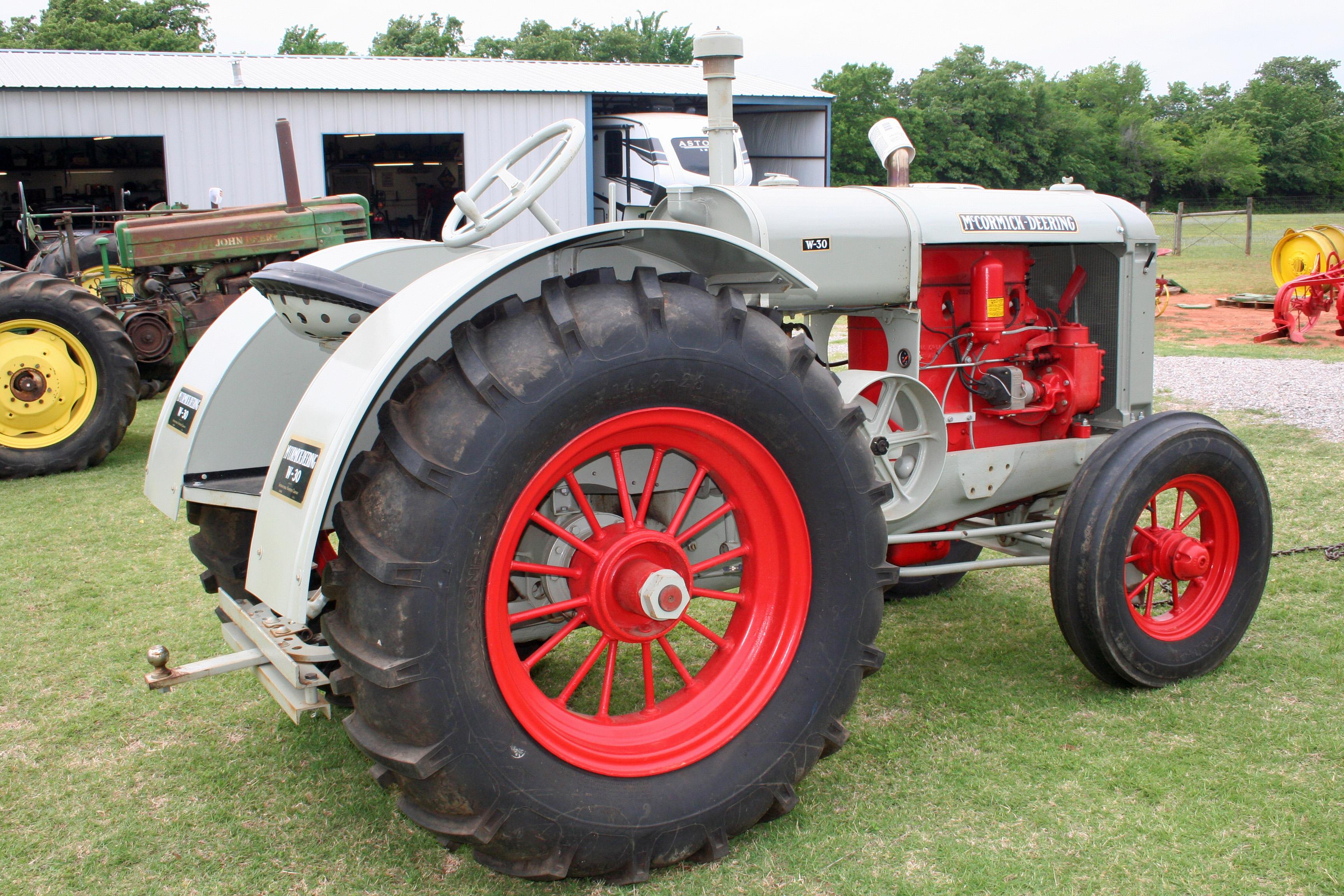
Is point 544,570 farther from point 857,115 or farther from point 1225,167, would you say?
point 1225,167

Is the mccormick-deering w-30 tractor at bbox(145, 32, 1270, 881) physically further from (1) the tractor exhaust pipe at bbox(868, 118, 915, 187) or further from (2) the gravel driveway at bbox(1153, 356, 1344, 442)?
(2) the gravel driveway at bbox(1153, 356, 1344, 442)

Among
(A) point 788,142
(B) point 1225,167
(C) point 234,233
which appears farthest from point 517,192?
(B) point 1225,167

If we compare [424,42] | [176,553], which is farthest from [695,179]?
[424,42]

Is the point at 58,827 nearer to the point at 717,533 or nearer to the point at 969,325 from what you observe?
the point at 717,533

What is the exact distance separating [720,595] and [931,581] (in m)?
1.81

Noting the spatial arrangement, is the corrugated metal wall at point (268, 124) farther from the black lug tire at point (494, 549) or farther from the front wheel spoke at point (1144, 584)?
the black lug tire at point (494, 549)

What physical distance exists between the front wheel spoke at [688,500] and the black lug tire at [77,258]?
7.76 meters

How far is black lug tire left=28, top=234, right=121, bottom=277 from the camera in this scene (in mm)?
8867

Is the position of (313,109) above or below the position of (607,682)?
above

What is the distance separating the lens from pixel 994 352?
324cm

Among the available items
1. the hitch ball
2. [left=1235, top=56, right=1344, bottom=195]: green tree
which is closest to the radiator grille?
the hitch ball

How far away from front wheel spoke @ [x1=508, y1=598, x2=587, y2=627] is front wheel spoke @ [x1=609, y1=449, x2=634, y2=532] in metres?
0.17

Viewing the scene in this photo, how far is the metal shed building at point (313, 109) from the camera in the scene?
43.1 feet

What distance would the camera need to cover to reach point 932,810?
7.57 ft
